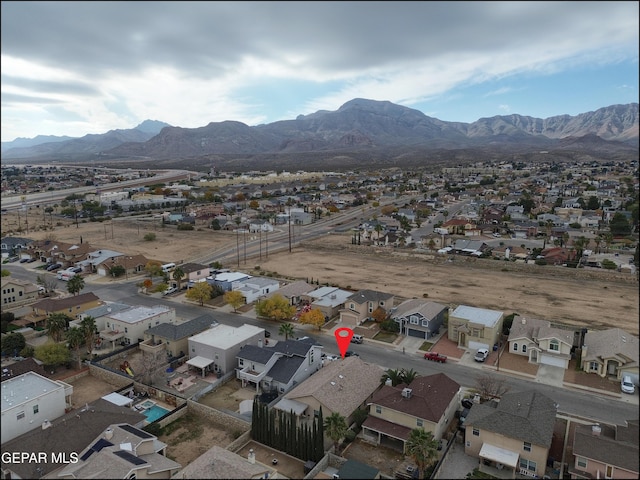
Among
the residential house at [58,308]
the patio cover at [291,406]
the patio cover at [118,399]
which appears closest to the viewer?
the patio cover at [291,406]

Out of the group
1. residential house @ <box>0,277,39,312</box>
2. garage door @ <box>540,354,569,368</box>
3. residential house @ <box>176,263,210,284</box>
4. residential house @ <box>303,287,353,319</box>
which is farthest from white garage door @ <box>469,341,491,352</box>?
residential house @ <box>0,277,39,312</box>

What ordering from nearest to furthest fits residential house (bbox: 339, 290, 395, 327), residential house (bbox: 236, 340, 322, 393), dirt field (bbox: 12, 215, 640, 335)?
residential house (bbox: 236, 340, 322, 393) → residential house (bbox: 339, 290, 395, 327) → dirt field (bbox: 12, 215, 640, 335)

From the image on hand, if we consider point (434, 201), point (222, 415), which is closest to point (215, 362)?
point (222, 415)

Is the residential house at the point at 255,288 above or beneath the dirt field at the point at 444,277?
above

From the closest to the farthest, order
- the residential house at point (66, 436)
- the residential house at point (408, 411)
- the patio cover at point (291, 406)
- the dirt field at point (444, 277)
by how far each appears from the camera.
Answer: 1. the residential house at point (66, 436)
2. the residential house at point (408, 411)
3. the patio cover at point (291, 406)
4. the dirt field at point (444, 277)

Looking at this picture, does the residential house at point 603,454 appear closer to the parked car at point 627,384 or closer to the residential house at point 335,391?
the parked car at point 627,384

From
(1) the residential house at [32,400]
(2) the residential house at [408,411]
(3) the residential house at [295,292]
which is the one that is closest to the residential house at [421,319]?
(3) the residential house at [295,292]

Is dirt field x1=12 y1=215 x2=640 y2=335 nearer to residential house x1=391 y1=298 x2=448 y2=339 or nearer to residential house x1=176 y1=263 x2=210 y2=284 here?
residential house x1=176 y1=263 x2=210 y2=284
